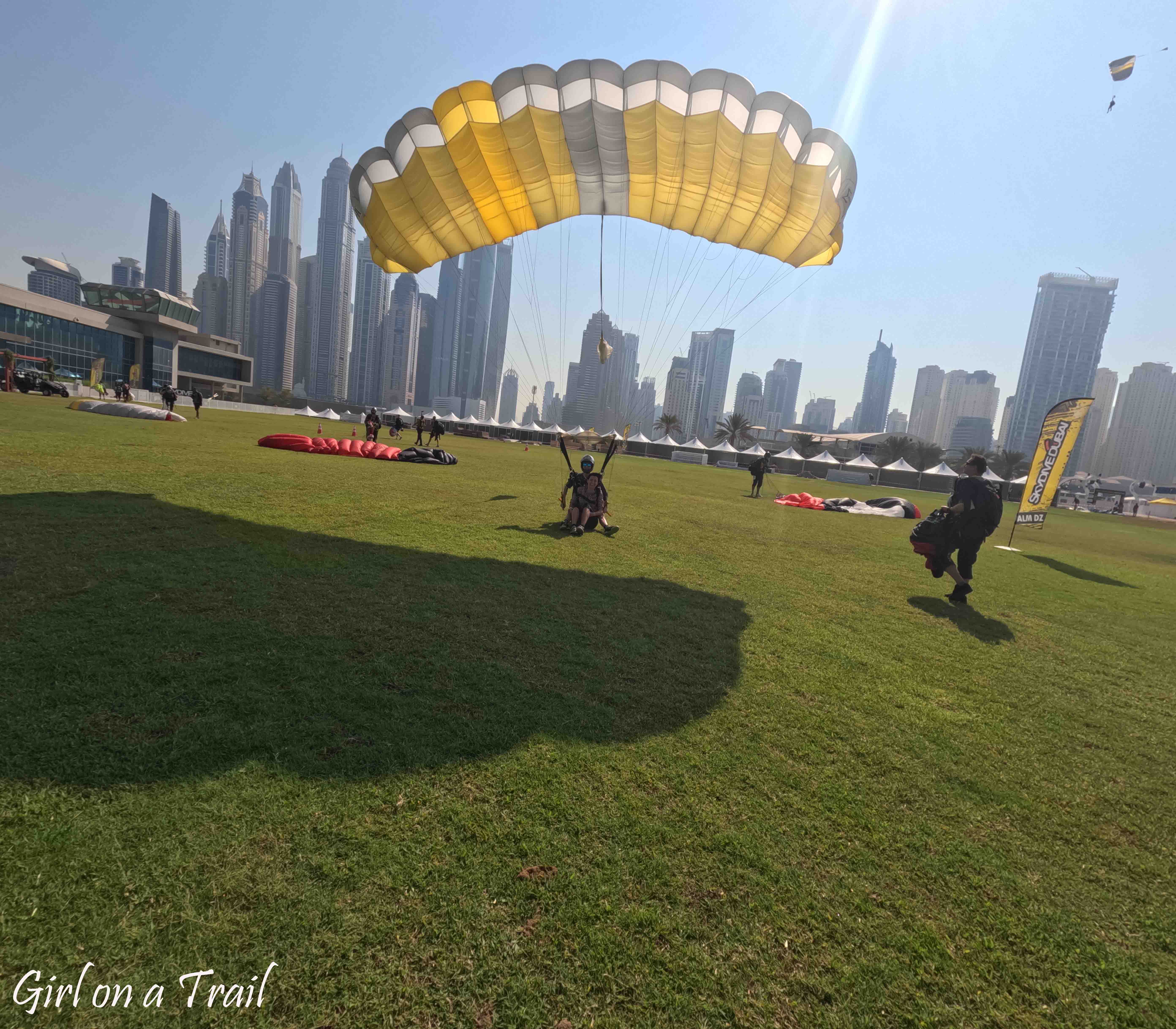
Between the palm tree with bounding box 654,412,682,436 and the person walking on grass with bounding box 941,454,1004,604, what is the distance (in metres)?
72.4

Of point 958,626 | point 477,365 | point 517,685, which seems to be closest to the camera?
point 517,685

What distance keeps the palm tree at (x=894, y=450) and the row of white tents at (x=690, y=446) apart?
12.6 meters

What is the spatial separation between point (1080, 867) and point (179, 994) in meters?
4.10

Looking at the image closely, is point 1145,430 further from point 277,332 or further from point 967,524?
point 277,332

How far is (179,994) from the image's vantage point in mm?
1870

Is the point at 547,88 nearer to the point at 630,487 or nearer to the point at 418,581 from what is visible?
the point at 418,581

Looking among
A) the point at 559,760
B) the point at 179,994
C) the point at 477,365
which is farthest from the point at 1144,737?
the point at 477,365

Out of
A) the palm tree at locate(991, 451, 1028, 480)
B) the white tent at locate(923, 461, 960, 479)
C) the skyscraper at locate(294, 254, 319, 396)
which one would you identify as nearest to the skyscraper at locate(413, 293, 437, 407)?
the skyscraper at locate(294, 254, 319, 396)

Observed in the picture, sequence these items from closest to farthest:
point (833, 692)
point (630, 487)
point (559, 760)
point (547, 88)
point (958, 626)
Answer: point (559, 760), point (833, 692), point (958, 626), point (547, 88), point (630, 487)

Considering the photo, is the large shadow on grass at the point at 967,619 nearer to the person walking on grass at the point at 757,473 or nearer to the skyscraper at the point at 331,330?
the person walking on grass at the point at 757,473

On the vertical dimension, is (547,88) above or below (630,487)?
above

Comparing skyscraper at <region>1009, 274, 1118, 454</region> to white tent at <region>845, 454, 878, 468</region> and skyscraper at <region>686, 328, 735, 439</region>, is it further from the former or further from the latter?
skyscraper at <region>686, 328, 735, 439</region>

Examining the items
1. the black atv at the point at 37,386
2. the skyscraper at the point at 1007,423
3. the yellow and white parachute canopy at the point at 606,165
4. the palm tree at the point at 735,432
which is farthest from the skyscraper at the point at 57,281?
A: the skyscraper at the point at 1007,423

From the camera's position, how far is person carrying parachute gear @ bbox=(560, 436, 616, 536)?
1007 cm
